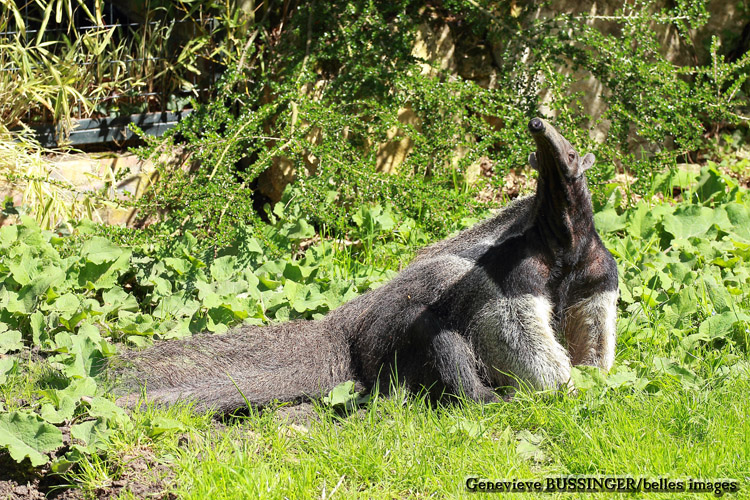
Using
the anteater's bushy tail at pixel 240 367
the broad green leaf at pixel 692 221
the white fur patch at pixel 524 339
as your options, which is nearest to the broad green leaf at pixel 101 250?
the anteater's bushy tail at pixel 240 367

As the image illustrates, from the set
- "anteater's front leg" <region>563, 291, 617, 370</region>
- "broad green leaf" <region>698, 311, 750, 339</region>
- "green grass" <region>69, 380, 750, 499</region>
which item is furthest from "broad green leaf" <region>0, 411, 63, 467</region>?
"broad green leaf" <region>698, 311, 750, 339</region>

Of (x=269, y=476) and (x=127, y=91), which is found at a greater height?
(x=127, y=91)

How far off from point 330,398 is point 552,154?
1655 mm

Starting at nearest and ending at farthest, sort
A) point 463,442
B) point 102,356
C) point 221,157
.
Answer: point 463,442 → point 102,356 → point 221,157

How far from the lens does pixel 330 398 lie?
389 centimetres

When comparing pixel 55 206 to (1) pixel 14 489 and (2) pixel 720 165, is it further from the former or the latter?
Result: (2) pixel 720 165

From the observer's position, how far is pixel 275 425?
3691 mm

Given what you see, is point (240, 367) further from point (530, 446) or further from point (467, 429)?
point (530, 446)

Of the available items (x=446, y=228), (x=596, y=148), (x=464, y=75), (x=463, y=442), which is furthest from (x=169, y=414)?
(x=464, y=75)

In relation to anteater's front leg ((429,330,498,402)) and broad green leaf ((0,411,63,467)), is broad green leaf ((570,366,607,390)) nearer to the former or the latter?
anteater's front leg ((429,330,498,402))

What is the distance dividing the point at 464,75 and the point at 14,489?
5.57 metres

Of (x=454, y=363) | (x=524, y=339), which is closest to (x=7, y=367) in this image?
(x=454, y=363)

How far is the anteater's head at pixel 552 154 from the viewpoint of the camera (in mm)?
3287

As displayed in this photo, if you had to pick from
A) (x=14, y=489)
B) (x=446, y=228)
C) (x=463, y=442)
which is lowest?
(x=14, y=489)
